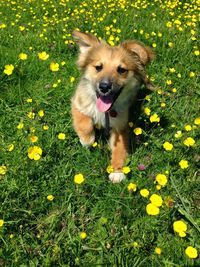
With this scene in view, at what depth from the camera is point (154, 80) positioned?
4141 mm

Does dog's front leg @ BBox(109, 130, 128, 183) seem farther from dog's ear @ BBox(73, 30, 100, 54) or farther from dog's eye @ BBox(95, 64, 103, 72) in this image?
dog's ear @ BBox(73, 30, 100, 54)

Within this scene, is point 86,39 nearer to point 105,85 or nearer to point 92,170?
point 105,85

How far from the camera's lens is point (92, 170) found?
115 inches

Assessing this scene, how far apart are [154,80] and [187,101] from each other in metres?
0.51

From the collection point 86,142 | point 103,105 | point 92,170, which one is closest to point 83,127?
point 86,142

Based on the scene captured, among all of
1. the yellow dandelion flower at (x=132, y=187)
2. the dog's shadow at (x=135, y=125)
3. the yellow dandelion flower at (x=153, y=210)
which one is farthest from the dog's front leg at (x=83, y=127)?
the yellow dandelion flower at (x=153, y=210)

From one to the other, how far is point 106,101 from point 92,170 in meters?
0.66

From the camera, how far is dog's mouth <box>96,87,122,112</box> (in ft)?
10.3

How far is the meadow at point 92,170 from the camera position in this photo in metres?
2.34

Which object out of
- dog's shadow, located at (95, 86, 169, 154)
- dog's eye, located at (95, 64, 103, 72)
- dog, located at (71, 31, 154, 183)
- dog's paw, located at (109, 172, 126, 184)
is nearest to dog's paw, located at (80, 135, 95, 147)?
dog, located at (71, 31, 154, 183)

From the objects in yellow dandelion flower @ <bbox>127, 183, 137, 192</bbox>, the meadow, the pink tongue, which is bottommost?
the meadow

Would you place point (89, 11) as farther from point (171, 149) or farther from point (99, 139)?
point (171, 149)

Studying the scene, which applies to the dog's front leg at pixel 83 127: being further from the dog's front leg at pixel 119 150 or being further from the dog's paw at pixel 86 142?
the dog's front leg at pixel 119 150

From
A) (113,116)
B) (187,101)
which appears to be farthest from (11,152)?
(187,101)
